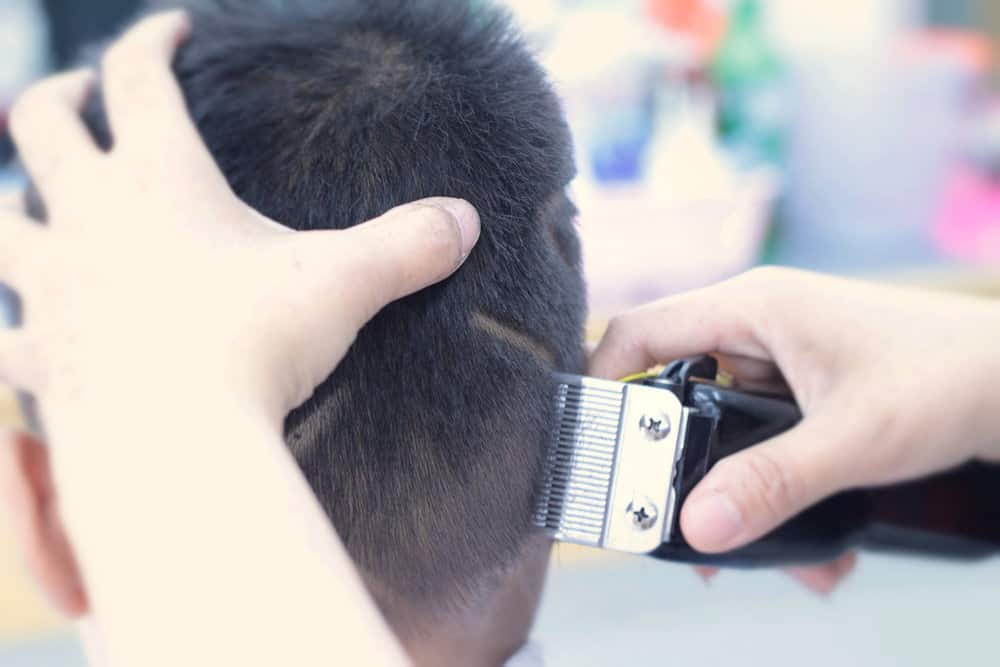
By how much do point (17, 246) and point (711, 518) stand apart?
34 centimetres

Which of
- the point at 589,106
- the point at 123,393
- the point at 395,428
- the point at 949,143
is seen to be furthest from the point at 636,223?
the point at 123,393

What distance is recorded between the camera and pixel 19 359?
1.25 feet

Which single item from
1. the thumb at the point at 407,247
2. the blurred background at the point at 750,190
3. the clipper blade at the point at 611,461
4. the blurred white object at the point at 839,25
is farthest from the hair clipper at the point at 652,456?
the blurred white object at the point at 839,25

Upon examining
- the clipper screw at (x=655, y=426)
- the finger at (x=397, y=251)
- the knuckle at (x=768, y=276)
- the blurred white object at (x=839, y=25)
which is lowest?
the blurred white object at (x=839, y=25)

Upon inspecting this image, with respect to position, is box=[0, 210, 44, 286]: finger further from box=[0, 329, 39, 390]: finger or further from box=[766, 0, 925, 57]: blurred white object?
box=[766, 0, 925, 57]: blurred white object

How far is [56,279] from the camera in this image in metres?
0.39

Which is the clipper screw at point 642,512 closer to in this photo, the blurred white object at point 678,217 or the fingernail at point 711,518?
the fingernail at point 711,518

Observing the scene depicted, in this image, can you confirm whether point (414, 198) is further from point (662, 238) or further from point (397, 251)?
point (662, 238)

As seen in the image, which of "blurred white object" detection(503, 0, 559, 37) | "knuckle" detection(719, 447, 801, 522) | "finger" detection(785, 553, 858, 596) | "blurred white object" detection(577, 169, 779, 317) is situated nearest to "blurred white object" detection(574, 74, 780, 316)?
"blurred white object" detection(577, 169, 779, 317)

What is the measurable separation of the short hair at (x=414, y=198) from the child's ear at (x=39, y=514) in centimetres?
10

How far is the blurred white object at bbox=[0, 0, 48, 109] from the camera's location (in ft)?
3.86

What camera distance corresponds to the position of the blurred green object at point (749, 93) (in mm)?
1310

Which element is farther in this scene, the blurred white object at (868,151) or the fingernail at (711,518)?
the blurred white object at (868,151)

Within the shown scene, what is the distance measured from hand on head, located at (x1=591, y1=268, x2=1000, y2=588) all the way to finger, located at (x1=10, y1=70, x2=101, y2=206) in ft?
1.00
